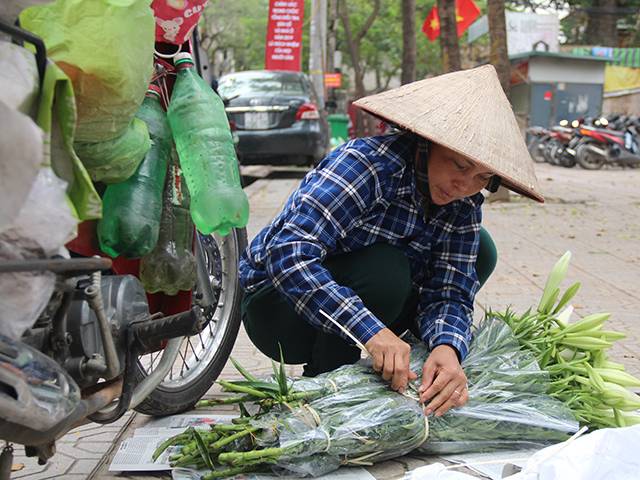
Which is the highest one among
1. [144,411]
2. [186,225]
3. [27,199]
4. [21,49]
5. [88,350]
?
[21,49]

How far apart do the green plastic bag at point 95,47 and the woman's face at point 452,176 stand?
1139 mm

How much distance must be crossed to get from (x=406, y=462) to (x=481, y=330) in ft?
1.79

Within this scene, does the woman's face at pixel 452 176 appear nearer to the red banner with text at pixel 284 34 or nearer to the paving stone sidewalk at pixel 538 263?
the paving stone sidewalk at pixel 538 263

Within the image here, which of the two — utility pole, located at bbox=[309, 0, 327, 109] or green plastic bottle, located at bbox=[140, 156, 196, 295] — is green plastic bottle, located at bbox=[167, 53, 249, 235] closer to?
green plastic bottle, located at bbox=[140, 156, 196, 295]

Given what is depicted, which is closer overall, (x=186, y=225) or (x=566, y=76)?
(x=186, y=225)

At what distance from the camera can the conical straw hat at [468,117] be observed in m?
2.38

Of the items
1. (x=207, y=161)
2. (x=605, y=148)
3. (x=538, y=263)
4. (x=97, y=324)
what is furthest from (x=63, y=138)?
(x=605, y=148)

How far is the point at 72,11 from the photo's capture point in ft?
4.96

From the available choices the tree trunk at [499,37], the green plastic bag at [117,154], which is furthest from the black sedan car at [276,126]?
the green plastic bag at [117,154]

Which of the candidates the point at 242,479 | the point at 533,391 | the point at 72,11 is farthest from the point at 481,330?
the point at 72,11

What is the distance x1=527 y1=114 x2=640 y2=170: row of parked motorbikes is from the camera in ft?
56.6

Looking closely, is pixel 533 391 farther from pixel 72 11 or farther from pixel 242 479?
pixel 72 11

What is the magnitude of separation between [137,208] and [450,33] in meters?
9.21

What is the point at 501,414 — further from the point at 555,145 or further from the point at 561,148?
the point at 555,145
